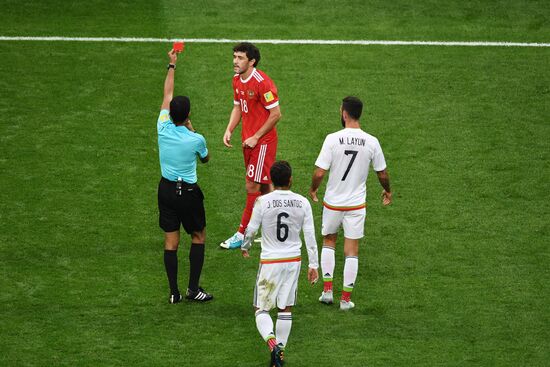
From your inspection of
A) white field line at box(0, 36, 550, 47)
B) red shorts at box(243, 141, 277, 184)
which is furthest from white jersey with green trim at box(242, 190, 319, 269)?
white field line at box(0, 36, 550, 47)

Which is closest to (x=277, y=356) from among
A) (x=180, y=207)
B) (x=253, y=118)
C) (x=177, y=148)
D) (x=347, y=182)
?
(x=180, y=207)

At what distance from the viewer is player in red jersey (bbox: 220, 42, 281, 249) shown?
1287cm

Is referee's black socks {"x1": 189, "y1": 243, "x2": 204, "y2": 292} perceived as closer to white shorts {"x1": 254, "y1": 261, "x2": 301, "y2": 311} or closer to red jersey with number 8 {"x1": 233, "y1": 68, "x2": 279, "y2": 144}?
white shorts {"x1": 254, "y1": 261, "x2": 301, "y2": 311}

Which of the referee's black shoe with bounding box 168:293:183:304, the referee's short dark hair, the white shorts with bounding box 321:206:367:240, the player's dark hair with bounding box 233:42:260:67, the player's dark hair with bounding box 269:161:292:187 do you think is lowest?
the referee's black shoe with bounding box 168:293:183:304

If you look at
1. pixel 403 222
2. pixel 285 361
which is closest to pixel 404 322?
pixel 285 361

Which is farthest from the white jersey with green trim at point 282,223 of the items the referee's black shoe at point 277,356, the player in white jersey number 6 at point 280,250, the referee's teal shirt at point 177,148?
the referee's teal shirt at point 177,148

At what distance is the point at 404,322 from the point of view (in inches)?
461

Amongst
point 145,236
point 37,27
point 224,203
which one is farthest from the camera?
point 37,27

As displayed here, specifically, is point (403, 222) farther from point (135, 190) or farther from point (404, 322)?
point (135, 190)

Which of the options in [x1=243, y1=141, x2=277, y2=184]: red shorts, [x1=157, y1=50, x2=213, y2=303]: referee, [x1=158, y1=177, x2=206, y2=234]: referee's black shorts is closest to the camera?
[x1=157, y1=50, x2=213, y2=303]: referee

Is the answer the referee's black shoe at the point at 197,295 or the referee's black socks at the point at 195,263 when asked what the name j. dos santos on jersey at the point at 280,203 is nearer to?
the referee's black socks at the point at 195,263

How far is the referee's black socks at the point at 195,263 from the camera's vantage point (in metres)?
12.0

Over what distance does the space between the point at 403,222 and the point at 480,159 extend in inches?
86.3

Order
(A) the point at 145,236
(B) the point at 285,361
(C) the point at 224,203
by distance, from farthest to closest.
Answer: (C) the point at 224,203
(A) the point at 145,236
(B) the point at 285,361
